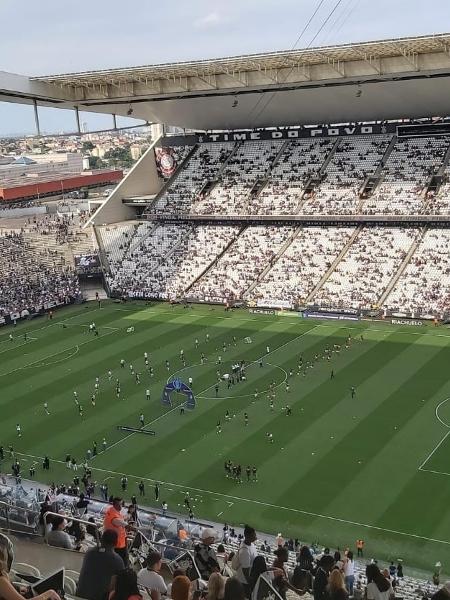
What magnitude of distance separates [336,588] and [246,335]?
4888 centimetres

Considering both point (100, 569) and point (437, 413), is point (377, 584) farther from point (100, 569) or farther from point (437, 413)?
point (437, 413)

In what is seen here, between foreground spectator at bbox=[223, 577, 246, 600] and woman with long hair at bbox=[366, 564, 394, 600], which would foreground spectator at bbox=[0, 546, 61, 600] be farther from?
woman with long hair at bbox=[366, 564, 394, 600]

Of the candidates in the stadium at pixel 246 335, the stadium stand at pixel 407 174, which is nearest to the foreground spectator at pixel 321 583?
the stadium at pixel 246 335

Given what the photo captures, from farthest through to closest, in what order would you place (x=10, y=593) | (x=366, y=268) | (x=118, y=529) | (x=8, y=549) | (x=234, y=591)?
(x=366, y=268) < (x=118, y=529) < (x=8, y=549) < (x=234, y=591) < (x=10, y=593)

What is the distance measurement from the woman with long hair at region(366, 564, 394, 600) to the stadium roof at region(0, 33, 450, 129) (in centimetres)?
4953

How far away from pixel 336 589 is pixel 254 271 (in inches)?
2512

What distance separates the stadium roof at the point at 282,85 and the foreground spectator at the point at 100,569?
5091 cm

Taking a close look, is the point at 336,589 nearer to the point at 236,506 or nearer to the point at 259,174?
the point at 236,506

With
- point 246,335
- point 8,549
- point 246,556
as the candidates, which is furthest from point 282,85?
point 8,549

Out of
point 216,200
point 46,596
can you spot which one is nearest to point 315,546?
point 46,596

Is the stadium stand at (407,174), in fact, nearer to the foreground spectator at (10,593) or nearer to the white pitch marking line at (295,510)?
the white pitch marking line at (295,510)

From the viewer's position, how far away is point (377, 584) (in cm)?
1091

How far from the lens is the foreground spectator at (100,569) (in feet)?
31.3

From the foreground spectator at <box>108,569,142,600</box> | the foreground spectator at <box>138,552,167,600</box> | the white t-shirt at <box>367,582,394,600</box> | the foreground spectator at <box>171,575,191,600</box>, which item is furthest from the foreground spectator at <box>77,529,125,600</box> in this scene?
the white t-shirt at <box>367,582,394,600</box>
